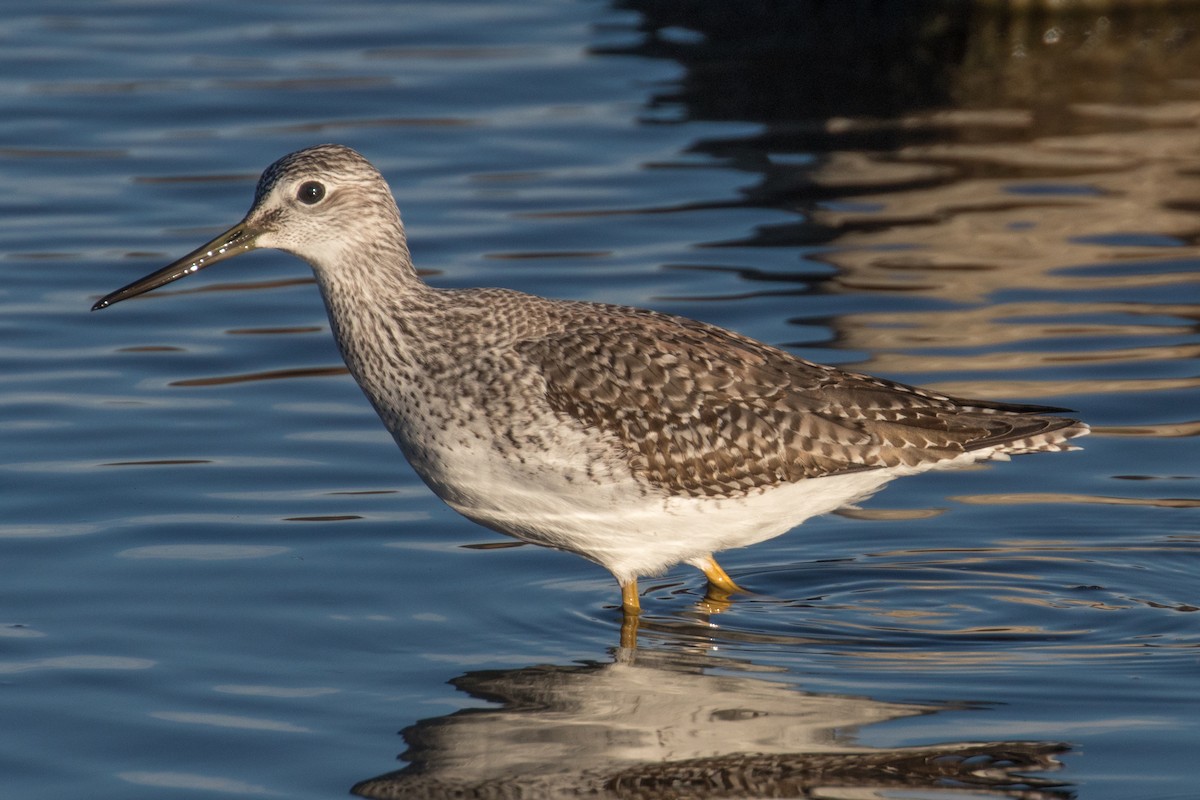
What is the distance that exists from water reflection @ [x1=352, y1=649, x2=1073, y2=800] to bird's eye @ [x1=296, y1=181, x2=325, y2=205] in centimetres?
250

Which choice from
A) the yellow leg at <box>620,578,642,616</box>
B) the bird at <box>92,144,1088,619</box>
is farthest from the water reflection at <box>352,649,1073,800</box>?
the bird at <box>92,144,1088,619</box>

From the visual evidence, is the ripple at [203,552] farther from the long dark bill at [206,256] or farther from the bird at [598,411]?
the bird at [598,411]

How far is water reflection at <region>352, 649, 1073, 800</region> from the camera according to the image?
7.79m

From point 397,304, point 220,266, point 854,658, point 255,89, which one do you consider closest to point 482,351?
point 397,304

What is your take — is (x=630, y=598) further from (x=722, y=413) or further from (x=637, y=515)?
(x=722, y=413)

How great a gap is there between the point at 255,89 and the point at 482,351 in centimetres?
1172

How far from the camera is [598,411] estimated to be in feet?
30.2

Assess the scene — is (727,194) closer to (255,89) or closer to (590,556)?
(255,89)

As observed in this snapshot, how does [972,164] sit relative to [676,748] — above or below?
above

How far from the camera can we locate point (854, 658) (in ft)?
29.9

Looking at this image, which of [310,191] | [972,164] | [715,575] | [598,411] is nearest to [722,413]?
[598,411]

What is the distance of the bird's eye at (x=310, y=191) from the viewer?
9617mm

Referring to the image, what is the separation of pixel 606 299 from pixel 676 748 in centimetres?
652

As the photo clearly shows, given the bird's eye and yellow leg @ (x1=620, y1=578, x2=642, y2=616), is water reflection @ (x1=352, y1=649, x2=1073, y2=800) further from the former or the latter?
the bird's eye
